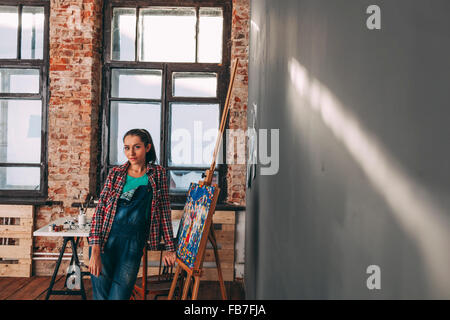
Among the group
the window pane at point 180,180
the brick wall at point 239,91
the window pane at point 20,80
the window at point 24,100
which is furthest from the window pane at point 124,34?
the window pane at point 180,180

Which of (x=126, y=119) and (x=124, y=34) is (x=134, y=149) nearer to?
(x=126, y=119)

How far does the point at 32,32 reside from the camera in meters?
4.84

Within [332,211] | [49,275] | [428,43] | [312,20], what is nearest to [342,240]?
[332,211]

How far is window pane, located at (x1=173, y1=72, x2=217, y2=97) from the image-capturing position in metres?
4.88

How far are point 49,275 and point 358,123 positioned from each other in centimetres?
481

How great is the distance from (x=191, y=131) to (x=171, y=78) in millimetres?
683

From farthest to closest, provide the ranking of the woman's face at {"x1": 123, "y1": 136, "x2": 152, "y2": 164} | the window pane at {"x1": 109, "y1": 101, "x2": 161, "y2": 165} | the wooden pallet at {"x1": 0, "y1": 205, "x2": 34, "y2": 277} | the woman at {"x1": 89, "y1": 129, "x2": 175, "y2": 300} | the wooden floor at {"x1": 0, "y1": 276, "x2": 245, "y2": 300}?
Answer: the window pane at {"x1": 109, "y1": 101, "x2": 161, "y2": 165} → the wooden pallet at {"x1": 0, "y1": 205, "x2": 34, "y2": 277} → the wooden floor at {"x1": 0, "y1": 276, "x2": 245, "y2": 300} → the woman's face at {"x1": 123, "y1": 136, "x2": 152, "y2": 164} → the woman at {"x1": 89, "y1": 129, "x2": 175, "y2": 300}

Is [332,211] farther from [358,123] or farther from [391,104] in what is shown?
[391,104]

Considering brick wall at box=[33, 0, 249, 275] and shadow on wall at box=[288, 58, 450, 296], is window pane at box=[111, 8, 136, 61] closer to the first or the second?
brick wall at box=[33, 0, 249, 275]

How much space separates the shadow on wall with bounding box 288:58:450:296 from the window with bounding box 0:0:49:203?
4743 millimetres

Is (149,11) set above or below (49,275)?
above

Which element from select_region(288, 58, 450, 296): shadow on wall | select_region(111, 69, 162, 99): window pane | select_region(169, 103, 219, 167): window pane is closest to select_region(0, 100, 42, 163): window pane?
select_region(111, 69, 162, 99): window pane

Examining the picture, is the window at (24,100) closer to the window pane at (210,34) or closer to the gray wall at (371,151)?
the window pane at (210,34)

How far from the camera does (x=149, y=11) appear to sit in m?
4.91
